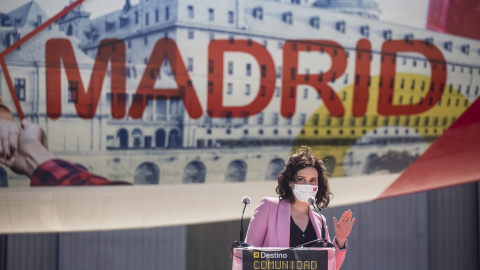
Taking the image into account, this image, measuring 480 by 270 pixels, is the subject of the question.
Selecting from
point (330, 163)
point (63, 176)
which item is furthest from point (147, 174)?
point (330, 163)

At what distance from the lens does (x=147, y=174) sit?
405 centimetres

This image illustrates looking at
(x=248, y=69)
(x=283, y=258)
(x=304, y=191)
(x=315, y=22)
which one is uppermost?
(x=315, y=22)

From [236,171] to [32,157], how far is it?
118 cm

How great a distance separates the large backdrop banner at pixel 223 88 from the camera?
388 centimetres

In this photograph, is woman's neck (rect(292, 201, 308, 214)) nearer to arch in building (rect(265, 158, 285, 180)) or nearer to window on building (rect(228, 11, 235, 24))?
arch in building (rect(265, 158, 285, 180))

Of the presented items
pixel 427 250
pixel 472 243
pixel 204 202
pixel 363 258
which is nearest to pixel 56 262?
pixel 363 258

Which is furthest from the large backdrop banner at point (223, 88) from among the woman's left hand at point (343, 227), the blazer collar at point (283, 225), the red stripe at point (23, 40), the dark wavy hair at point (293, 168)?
the woman's left hand at point (343, 227)

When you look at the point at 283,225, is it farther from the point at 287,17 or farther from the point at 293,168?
the point at 287,17

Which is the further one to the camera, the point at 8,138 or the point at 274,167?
the point at 274,167

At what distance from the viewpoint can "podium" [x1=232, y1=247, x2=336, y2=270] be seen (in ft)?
8.55

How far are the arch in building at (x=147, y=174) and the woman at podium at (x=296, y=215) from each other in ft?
3.91

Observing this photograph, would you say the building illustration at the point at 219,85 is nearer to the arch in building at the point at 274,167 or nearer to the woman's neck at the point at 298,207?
the arch in building at the point at 274,167

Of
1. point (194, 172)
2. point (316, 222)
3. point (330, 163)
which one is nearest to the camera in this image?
point (316, 222)

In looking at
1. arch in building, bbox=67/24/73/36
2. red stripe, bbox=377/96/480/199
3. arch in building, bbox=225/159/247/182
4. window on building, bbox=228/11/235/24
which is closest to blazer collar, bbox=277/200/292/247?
arch in building, bbox=225/159/247/182
